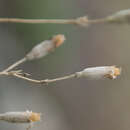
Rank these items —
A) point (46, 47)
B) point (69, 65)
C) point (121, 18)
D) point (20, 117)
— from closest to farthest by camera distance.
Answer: point (121, 18) → point (20, 117) → point (46, 47) → point (69, 65)

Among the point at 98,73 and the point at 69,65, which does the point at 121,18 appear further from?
the point at 69,65

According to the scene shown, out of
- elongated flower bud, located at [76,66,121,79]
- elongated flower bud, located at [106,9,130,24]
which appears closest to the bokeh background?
elongated flower bud, located at [76,66,121,79]

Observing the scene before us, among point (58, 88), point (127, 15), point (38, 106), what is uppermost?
point (58, 88)

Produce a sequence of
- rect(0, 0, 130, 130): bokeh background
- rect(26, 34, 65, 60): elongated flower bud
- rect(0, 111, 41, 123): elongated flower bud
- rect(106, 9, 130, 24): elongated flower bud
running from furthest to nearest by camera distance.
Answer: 1. rect(0, 0, 130, 130): bokeh background
2. rect(26, 34, 65, 60): elongated flower bud
3. rect(0, 111, 41, 123): elongated flower bud
4. rect(106, 9, 130, 24): elongated flower bud

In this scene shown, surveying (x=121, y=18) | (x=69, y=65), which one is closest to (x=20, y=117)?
(x=121, y=18)

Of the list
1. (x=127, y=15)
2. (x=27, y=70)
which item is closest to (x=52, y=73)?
(x=27, y=70)

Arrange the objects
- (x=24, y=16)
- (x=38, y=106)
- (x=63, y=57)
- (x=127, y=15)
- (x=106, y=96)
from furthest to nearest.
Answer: (x=106, y=96) → (x=63, y=57) → (x=38, y=106) → (x=24, y=16) → (x=127, y=15)

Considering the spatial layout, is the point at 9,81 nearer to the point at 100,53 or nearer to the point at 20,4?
the point at 20,4

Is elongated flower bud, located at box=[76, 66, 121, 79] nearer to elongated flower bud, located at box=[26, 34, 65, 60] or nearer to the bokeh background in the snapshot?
elongated flower bud, located at box=[26, 34, 65, 60]

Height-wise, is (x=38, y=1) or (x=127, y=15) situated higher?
(x=38, y=1)
